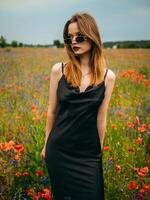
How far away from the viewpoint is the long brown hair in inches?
89.3

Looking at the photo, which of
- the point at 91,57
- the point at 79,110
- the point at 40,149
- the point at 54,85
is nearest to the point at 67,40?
the point at 91,57

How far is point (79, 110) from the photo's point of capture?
7.34 ft

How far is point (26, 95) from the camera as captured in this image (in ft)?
18.2

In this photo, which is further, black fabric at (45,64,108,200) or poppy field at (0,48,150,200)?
poppy field at (0,48,150,200)

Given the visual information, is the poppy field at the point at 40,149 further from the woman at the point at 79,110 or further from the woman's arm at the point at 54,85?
the woman's arm at the point at 54,85

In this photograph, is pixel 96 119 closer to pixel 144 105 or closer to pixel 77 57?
pixel 77 57

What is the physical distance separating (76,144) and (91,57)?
0.52 m

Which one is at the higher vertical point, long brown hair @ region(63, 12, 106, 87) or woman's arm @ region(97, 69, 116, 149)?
long brown hair @ region(63, 12, 106, 87)

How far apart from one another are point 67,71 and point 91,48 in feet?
0.71

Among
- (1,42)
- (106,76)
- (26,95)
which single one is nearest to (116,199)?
(106,76)

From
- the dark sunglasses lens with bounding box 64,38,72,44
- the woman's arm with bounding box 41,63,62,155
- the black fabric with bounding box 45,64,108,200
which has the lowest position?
the black fabric with bounding box 45,64,108,200

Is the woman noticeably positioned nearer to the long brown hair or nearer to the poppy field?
the long brown hair

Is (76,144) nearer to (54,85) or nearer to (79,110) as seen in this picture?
(79,110)

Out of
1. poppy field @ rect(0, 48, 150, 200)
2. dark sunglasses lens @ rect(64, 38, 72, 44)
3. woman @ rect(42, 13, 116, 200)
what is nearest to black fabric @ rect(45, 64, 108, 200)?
woman @ rect(42, 13, 116, 200)
